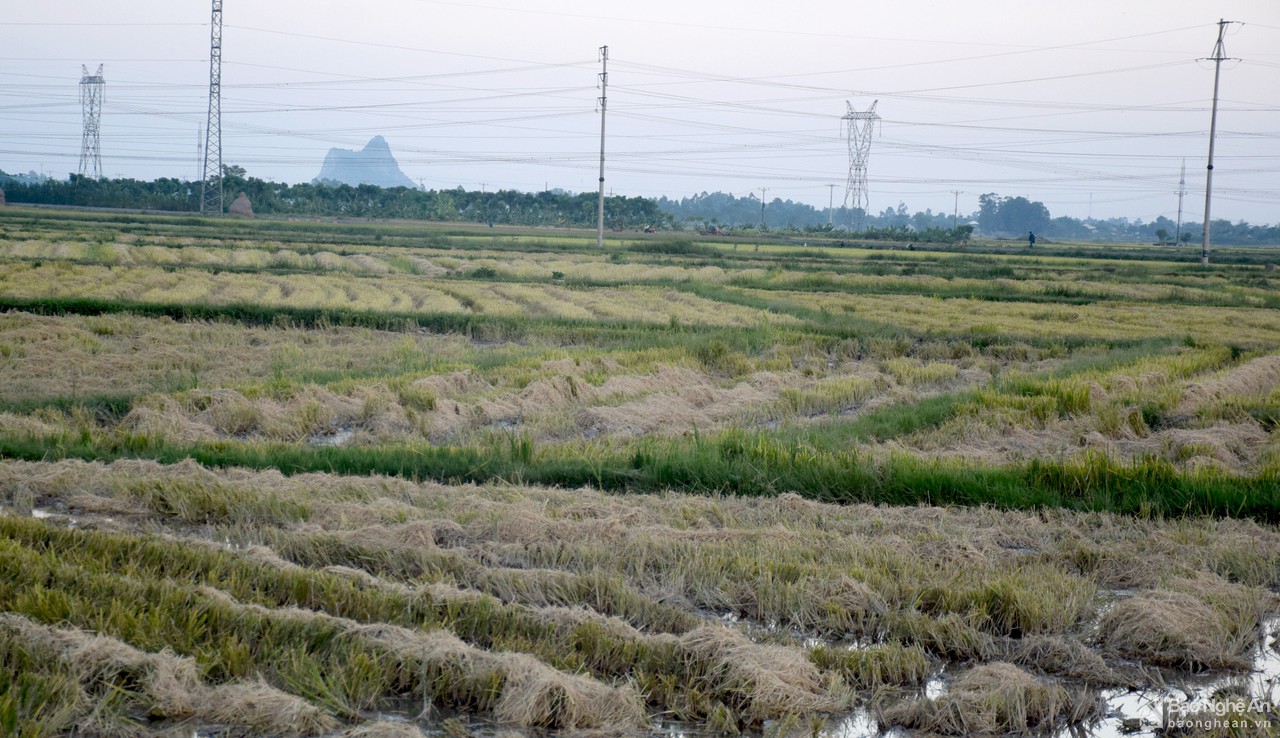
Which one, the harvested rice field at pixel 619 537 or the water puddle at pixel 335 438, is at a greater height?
the harvested rice field at pixel 619 537

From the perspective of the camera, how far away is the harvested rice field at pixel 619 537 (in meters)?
3.08

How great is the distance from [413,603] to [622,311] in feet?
43.5

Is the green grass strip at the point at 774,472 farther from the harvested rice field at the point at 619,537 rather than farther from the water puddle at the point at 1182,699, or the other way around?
the water puddle at the point at 1182,699

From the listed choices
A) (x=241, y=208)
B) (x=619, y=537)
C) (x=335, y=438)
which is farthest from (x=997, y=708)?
(x=241, y=208)

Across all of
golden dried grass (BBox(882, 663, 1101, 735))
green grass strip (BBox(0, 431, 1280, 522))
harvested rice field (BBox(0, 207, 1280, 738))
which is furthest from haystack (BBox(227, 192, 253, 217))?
golden dried grass (BBox(882, 663, 1101, 735))

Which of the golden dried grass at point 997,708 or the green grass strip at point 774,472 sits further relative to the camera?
the green grass strip at point 774,472

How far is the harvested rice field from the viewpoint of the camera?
3.08 m

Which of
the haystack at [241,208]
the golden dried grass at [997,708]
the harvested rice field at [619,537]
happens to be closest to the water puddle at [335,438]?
the harvested rice field at [619,537]

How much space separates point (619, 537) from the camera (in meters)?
4.68

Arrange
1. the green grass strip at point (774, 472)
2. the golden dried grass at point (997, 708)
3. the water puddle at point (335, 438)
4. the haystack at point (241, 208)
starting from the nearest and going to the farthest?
1. the golden dried grass at point (997, 708)
2. the green grass strip at point (774, 472)
3. the water puddle at point (335, 438)
4. the haystack at point (241, 208)

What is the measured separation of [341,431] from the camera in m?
8.12

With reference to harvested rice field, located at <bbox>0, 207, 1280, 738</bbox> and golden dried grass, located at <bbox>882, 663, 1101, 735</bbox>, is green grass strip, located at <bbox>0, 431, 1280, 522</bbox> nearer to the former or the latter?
harvested rice field, located at <bbox>0, 207, 1280, 738</bbox>

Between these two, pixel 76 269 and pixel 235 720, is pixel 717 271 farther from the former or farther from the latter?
pixel 235 720

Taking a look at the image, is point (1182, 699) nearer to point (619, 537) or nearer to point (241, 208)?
point (619, 537)
